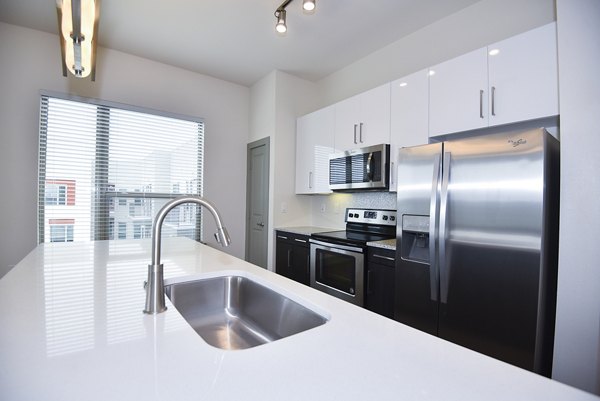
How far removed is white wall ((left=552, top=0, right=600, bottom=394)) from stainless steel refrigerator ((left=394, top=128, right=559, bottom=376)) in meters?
0.07

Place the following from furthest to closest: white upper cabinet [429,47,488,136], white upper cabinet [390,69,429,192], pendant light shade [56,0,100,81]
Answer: white upper cabinet [390,69,429,192] → white upper cabinet [429,47,488,136] → pendant light shade [56,0,100,81]

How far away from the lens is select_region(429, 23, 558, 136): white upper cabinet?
5.38 feet

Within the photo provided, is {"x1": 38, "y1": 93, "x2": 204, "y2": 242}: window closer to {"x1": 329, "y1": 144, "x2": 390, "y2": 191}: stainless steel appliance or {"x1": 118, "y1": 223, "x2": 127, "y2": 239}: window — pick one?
{"x1": 118, "y1": 223, "x2": 127, "y2": 239}: window

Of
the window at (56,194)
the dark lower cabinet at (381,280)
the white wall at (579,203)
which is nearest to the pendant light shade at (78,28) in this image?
the window at (56,194)

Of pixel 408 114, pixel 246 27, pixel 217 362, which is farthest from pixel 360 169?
pixel 217 362

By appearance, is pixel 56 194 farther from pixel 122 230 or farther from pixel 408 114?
pixel 408 114

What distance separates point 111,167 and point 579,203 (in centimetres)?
375

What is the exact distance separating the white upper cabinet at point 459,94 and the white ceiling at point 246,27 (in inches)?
26.4

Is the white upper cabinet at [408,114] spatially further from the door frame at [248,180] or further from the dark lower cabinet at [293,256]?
the door frame at [248,180]

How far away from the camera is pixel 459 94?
2.02 metres

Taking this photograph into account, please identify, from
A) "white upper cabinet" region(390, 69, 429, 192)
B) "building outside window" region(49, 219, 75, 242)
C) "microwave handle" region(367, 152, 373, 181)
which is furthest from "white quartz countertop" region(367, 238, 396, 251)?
"building outside window" region(49, 219, 75, 242)

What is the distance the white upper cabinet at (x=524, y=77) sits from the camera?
1619mm

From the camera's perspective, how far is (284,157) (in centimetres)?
355

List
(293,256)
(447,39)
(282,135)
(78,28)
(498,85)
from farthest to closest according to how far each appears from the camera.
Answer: (282,135), (293,256), (447,39), (498,85), (78,28)
